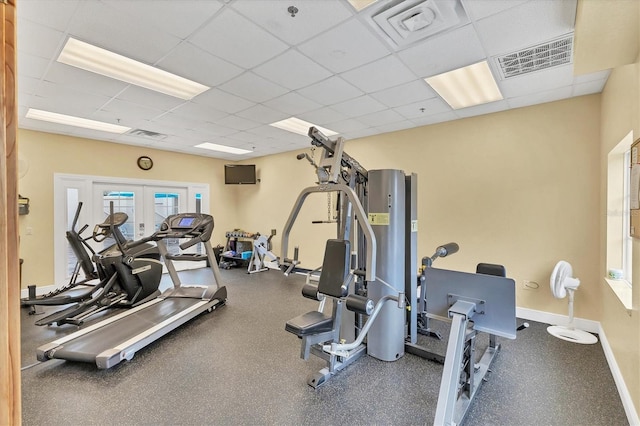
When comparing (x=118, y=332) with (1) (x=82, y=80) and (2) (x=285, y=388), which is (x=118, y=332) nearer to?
(2) (x=285, y=388)

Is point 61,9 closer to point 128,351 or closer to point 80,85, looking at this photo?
point 80,85

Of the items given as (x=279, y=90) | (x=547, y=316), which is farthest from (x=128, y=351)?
(x=547, y=316)

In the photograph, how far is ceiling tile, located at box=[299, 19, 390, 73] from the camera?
2367 millimetres

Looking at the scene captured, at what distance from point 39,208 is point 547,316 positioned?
7.86 meters

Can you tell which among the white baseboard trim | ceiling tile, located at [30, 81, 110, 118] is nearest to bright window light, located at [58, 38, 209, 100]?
ceiling tile, located at [30, 81, 110, 118]

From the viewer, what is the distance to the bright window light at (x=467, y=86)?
316cm

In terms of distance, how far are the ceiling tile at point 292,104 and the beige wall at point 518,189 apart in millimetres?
1872

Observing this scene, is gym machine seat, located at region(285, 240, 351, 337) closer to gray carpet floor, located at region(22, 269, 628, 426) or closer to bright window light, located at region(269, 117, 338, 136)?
gray carpet floor, located at region(22, 269, 628, 426)

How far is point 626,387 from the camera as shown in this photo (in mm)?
2215

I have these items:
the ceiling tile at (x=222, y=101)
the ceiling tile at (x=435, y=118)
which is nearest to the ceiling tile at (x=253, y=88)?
the ceiling tile at (x=222, y=101)

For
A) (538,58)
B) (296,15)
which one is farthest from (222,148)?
(538,58)

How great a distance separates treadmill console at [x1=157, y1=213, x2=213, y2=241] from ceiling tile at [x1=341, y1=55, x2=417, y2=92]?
2760 millimetres

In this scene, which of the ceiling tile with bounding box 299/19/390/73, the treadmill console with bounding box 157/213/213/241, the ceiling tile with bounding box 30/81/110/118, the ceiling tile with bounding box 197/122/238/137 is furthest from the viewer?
the ceiling tile with bounding box 197/122/238/137

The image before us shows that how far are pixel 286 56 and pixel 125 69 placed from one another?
1.71 meters
